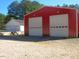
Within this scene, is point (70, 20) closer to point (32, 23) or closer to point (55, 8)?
point (55, 8)

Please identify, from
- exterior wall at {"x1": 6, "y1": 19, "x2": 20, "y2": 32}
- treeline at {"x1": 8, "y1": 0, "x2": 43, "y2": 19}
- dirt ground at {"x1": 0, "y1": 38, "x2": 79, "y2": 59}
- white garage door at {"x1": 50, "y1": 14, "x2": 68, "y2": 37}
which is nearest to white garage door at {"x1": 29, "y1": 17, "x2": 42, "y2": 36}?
white garage door at {"x1": 50, "y1": 14, "x2": 68, "y2": 37}

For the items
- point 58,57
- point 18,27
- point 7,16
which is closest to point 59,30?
point 58,57

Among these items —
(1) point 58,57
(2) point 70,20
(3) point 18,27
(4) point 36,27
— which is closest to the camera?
(1) point 58,57

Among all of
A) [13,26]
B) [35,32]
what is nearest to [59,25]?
[35,32]

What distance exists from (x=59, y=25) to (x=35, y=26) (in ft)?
17.7

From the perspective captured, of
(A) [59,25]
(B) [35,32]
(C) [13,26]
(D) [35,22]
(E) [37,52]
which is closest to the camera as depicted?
(E) [37,52]

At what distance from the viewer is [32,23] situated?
36.0 metres

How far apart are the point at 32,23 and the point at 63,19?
709 centimetres

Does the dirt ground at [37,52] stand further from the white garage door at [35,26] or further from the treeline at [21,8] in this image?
the treeline at [21,8]

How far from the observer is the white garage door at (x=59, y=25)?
30.2 m

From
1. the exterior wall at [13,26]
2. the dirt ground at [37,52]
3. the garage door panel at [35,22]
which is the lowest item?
the exterior wall at [13,26]

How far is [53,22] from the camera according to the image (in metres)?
32.1

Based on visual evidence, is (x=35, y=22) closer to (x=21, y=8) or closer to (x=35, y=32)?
(x=35, y=32)

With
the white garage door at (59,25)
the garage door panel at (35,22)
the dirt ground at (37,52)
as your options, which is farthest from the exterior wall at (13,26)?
the dirt ground at (37,52)
